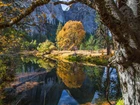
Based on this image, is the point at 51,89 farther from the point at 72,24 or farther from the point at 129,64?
A: the point at 72,24

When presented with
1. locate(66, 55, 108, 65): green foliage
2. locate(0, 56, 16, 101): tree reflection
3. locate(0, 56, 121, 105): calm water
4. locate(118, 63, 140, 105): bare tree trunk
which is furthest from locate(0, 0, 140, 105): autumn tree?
locate(66, 55, 108, 65): green foliage

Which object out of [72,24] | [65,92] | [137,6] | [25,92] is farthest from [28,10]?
[72,24]

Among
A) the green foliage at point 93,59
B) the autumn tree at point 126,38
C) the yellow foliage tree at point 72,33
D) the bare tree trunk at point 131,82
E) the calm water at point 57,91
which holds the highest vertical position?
the yellow foliage tree at point 72,33

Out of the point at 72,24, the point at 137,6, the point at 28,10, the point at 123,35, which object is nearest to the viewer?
the point at 123,35

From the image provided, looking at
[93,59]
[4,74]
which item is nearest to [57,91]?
[4,74]

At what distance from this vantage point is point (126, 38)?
223 centimetres

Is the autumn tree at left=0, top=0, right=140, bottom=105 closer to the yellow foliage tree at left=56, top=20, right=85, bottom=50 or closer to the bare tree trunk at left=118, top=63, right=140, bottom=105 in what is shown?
the bare tree trunk at left=118, top=63, right=140, bottom=105

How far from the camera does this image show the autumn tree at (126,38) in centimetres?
202

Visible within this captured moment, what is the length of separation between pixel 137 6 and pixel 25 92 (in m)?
18.6

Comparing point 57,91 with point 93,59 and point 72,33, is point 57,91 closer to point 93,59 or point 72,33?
point 93,59

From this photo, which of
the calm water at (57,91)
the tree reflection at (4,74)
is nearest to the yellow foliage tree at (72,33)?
the calm water at (57,91)

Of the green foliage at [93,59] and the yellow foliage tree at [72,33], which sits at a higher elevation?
the yellow foliage tree at [72,33]

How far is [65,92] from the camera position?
21.6 metres

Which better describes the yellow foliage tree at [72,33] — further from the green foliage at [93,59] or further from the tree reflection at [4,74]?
the tree reflection at [4,74]
